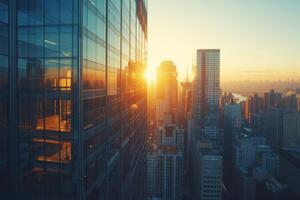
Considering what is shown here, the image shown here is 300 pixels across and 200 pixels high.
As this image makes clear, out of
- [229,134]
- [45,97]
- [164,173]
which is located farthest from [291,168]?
[45,97]

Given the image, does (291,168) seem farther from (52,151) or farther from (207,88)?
(52,151)

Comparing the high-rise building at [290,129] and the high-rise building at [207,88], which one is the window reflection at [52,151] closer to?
the high-rise building at [290,129]

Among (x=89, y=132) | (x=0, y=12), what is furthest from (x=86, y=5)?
(x=89, y=132)

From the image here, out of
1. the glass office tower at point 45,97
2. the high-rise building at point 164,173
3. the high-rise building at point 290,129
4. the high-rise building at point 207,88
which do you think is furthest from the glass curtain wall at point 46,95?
the high-rise building at point 207,88

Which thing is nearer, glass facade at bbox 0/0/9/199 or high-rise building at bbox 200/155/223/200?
glass facade at bbox 0/0/9/199

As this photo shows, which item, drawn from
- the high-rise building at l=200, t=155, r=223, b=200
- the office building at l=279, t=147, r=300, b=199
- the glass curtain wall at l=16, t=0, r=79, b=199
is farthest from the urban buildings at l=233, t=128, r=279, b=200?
the glass curtain wall at l=16, t=0, r=79, b=199

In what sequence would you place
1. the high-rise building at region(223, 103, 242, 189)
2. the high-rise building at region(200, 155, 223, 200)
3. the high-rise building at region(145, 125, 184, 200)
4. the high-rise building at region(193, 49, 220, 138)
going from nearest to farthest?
the high-rise building at region(200, 155, 223, 200) < the high-rise building at region(145, 125, 184, 200) < the high-rise building at region(223, 103, 242, 189) < the high-rise building at region(193, 49, 220, 138)

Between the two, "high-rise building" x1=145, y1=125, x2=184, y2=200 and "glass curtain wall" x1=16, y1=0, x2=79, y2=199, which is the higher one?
"glass curtain wall" x1=16, y1=0, x2=79, y2=199

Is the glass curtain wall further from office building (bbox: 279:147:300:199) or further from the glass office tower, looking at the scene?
office building (bbox: 279:147:300:199)

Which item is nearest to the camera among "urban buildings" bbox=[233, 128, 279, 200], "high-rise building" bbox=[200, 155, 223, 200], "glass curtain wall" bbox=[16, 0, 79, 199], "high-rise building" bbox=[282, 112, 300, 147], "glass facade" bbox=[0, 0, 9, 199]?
"glass facade" bbox=[0, 0, 9, 199]
